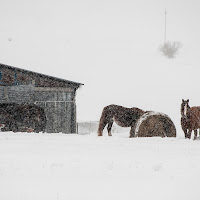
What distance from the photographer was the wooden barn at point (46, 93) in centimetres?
2073

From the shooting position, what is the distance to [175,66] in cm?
6525

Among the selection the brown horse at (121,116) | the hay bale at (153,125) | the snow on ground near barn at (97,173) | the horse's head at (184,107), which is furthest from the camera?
the brown horse at (121,116)

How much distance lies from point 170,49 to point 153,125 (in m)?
68.7

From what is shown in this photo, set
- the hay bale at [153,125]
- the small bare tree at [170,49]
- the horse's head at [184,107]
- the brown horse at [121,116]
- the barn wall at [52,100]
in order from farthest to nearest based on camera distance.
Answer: the small bare tree at [170,49] → the barn wall at [52,100] → the brown horse at [121,116] → the horse's head at [184,107] → the hay bale at [153,125]

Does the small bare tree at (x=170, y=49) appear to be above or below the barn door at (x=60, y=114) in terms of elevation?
above

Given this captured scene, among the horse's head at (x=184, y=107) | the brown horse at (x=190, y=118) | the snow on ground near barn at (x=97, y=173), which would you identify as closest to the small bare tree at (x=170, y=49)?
the brown horse at (x=190, y=118)

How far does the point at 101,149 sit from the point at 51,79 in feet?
43.1

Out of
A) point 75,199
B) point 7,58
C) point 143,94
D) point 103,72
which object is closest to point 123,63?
point 103,72

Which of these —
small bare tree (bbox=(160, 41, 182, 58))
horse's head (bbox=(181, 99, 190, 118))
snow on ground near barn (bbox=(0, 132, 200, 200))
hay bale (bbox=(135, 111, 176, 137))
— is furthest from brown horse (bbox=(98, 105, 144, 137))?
small bare tree (bbox=(160, 41, 182, 58))

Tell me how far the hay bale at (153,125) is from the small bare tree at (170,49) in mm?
66294

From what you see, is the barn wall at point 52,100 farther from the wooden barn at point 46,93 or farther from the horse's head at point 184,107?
the horse's head at point 184,107

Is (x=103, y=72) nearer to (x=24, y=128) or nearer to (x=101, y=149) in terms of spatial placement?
(x=24, y=128)

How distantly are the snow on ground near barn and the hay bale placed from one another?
3926mm

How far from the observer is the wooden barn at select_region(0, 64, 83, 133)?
20.7m
